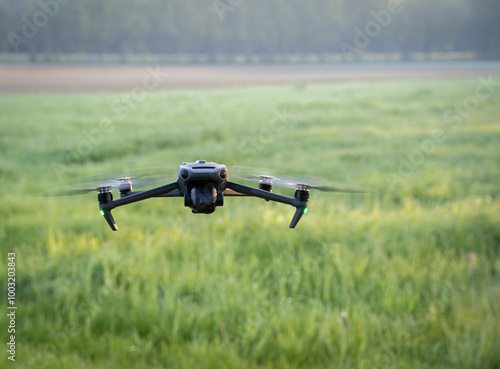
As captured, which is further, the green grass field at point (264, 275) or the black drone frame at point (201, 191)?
the green grass field at point (264, 275)

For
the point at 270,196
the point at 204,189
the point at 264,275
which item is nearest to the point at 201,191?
the point at 204,189

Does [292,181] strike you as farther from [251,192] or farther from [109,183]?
A: [109,183]

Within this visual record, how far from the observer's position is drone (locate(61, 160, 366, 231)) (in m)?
0.80

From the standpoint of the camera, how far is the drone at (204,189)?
0.80m

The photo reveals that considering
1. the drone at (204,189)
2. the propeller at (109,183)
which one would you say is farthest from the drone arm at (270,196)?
the propeller at (109,183)

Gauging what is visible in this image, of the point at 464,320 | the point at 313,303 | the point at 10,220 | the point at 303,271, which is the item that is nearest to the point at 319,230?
the point at 303,271

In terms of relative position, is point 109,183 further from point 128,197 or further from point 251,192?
point 251,192

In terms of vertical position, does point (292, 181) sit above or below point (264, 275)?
above

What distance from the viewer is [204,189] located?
845 mm

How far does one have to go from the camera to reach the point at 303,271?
8.88m

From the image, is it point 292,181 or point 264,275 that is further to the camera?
point 264,275

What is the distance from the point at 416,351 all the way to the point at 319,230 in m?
3.52

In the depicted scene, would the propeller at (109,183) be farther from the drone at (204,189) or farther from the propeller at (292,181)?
the propeller at (292,181)

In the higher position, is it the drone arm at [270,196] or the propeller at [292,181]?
the propeller at [292,181]
